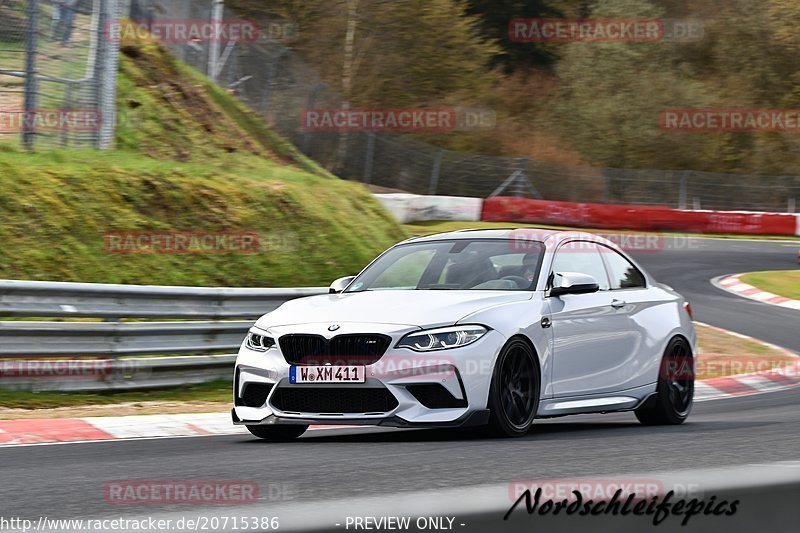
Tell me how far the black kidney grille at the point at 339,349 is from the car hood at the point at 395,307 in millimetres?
135

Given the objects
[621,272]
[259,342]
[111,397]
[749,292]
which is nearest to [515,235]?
[621,272]

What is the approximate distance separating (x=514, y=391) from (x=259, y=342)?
1.65 meters

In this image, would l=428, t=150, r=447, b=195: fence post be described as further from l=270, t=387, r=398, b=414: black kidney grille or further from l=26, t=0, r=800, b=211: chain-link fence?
l=270, t=387, r=398, b=414: black kidney grille

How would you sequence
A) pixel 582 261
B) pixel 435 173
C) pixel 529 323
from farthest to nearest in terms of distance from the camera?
1. pixel 435 173
2. pixel 582 261
3. pixel 529 323

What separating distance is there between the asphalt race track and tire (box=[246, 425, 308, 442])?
0.09 meters

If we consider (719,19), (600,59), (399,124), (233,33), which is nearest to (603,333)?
(233,33)

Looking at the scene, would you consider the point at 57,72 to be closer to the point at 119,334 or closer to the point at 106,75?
the point at 106,75

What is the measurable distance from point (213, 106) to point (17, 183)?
306 inches

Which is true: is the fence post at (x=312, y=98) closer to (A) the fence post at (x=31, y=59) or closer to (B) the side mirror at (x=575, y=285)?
(A) the fence post at (x=31, y=59)

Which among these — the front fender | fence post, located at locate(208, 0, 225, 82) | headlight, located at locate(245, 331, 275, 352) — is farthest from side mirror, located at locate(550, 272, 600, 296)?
fence post, located at locate(208, 0, 225, 82)

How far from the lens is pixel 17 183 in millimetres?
13016

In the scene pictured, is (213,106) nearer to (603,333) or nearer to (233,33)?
(233,33)

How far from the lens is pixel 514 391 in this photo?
25.4 ft

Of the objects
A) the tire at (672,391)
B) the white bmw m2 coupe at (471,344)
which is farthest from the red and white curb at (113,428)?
the tire at (672,391)
